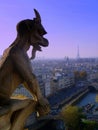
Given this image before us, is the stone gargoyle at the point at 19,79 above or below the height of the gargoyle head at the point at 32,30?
below

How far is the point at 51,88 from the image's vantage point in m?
28.2

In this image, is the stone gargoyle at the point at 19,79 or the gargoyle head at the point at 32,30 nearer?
the stone gargoyle at the point at 19,79

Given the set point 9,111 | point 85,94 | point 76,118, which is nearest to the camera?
point 9,111

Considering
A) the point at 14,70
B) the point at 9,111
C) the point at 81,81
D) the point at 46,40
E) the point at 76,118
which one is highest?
the point at 46,40

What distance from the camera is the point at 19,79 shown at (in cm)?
185

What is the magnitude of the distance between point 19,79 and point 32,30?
0.25m

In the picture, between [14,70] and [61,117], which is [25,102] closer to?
[14,70]

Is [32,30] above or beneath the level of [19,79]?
above

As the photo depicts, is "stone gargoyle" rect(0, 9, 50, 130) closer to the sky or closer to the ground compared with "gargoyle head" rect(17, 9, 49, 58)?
closer to the ground

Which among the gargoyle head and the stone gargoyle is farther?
the gargoyle head

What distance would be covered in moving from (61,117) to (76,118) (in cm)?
157

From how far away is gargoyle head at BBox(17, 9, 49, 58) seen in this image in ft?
6.28

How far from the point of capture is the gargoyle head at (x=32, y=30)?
191cm

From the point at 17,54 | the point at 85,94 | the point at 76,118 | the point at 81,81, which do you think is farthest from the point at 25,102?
the point at 81,81
